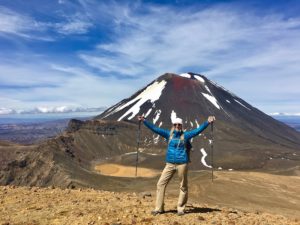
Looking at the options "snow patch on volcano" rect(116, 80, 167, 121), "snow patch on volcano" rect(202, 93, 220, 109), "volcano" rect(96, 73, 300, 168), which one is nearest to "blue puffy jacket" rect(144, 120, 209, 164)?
"volcano" rect(96, 73, 300, 168)

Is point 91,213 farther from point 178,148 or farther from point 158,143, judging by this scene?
point 158,143

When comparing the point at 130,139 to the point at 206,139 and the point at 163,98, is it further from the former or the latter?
the point at 163,98

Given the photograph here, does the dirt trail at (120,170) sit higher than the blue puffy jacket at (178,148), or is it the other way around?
the blue puffy jacket at (178,148)

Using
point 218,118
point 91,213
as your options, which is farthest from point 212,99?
point 91,213

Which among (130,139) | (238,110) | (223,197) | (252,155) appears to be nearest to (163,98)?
(238,110)

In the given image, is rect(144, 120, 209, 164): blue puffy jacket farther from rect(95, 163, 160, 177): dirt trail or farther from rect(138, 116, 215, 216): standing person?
rect(95, 163, 160, 177): dirt trail

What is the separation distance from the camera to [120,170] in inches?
3258

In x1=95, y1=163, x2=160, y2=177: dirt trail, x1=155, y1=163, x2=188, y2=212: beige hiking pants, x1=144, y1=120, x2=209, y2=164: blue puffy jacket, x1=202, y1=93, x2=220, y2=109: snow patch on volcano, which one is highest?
x1=202, y1=93, x2=220, y2=109: snow patch on volcano

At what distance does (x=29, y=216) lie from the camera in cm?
1190

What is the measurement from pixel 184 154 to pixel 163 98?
146429 mm

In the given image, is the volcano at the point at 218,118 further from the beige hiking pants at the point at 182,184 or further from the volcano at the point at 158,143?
the beige hiking pants at the point at 182,184

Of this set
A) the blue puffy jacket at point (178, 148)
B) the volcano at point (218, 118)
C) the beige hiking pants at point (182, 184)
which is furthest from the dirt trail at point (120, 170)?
the blue puffy jacket at point (178, 148)

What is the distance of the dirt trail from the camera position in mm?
77044

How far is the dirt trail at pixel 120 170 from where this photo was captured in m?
77.0
